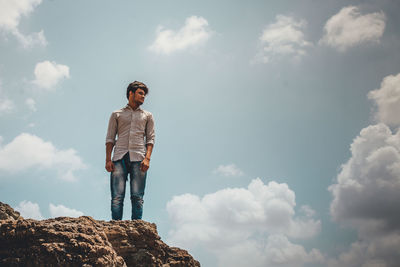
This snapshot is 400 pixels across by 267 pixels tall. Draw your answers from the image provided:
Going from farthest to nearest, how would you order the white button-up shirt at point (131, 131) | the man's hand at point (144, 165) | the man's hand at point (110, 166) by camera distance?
the white button-up shirt at point (131, 131) < the man's hand at point (110, 166) < the man's hand at point (144, 165)

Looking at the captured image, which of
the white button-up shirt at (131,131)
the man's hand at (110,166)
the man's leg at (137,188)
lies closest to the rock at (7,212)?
the man's hand at (110,166)

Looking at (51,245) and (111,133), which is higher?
(111,133)

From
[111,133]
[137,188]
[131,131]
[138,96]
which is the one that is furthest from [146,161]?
[138,96]

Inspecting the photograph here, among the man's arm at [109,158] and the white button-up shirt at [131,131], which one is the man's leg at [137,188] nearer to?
the white button-up shirt at [131,131]

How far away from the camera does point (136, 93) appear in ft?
27.7

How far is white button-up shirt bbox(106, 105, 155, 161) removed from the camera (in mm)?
8141

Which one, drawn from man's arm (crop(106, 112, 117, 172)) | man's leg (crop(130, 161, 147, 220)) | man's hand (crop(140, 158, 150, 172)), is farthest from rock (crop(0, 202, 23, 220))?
man's hand (crop(140, 158, 150, 172))

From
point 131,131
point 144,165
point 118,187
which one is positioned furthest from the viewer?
point 131,131

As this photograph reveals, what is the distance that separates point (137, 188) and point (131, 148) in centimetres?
96

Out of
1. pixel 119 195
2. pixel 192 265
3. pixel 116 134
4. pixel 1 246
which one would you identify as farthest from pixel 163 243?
pixel 116 134

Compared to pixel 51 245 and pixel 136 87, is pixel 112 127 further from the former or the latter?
pixel 51 245

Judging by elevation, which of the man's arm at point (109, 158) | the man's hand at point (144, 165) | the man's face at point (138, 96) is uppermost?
the man's face at point (138, 96)

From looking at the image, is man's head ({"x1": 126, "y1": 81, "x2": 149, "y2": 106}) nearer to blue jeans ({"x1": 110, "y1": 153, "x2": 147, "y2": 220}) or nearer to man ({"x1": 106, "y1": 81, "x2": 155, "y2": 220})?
man ({"x1": 106, "y1": 81, "x2": 155, "y2": 220})

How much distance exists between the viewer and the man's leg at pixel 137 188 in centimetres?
762
